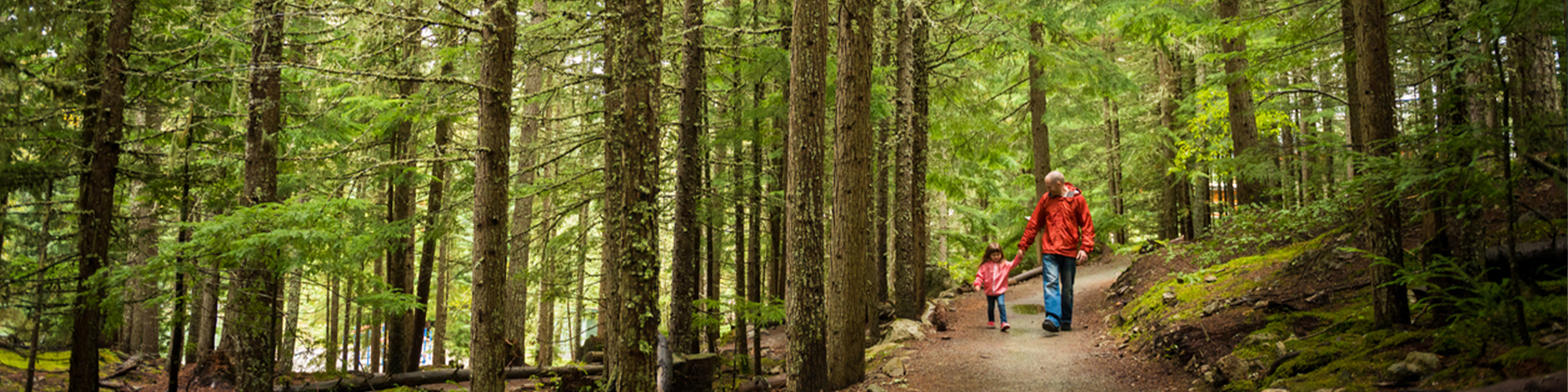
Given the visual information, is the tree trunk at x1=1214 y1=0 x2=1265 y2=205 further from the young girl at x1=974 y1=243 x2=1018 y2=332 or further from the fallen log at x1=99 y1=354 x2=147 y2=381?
the fallen log at x1=99 y1=354 x2=147 y2=381

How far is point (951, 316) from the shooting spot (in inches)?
534

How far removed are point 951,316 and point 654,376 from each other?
7521 mm

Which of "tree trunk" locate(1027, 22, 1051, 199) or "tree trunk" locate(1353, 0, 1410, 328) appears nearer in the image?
"tree trunk" locate(1353, 0, 1410, 328)

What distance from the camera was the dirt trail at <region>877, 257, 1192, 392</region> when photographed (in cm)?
735

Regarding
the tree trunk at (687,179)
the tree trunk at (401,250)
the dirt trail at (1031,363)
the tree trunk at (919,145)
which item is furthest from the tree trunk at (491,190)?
the tree trunk at (919,145)

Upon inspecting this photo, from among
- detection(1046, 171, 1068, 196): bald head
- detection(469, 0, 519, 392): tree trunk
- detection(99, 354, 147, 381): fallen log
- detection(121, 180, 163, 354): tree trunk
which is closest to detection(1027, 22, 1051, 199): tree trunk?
detection(1046, 171, 1068, 196): bald head

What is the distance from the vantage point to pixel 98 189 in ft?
31.2

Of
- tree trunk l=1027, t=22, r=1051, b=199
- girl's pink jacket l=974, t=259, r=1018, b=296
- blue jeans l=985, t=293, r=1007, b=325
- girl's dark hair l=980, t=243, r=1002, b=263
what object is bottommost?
blue jeans l=985, t=293, r=1007, b=325

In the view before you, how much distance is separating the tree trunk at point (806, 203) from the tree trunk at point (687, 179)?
263cm

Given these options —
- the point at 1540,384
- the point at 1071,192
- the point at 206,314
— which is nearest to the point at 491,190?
the point at 1071,192

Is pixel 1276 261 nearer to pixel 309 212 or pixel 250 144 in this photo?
pixel 309 212

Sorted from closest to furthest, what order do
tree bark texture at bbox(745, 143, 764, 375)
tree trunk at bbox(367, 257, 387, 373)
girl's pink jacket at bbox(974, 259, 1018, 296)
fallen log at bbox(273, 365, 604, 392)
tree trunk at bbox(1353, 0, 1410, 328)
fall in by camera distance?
tree trunk at bbox(1353, 0, 1410, 328)
girl's pink jacket at bbox(974, 259, 1018, 296)
fallen log at bbox(273, 365, 604, 392)
tree bark texture at bbox(745, 143, 764, 375)
tree trunk at bbox(367, 257, 387, 373)

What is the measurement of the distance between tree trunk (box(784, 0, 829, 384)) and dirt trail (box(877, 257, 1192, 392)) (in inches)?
44.9

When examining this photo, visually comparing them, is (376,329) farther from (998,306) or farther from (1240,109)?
(1240,109)
